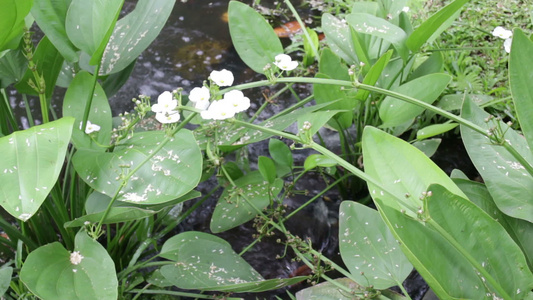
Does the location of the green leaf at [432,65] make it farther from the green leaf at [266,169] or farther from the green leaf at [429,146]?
the green leaf at [266,169]

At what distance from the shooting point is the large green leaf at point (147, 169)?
1010mm

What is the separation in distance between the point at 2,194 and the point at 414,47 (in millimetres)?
924

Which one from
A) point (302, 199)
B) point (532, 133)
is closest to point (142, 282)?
point (302, 199)

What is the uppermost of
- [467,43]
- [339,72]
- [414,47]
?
[414,47]

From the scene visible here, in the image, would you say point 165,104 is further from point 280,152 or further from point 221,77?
point 280,152

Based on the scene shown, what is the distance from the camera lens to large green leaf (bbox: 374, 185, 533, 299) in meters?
0.86

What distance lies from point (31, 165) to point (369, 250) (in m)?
0.67

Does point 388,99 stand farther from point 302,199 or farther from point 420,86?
point 302,199

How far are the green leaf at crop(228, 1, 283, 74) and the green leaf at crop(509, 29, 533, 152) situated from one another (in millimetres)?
637

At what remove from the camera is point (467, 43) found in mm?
2016

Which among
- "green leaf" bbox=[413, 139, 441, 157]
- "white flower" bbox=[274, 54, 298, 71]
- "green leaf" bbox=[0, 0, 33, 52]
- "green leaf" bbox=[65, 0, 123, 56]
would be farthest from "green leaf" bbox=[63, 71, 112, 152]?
"green leaf" bbox=[413, 139, 441, 157]

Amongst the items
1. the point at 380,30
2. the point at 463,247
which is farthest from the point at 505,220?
the point at 380,30

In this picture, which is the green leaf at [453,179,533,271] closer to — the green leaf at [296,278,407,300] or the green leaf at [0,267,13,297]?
the green leaf at [296,278,407,300]

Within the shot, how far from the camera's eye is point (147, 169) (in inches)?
41.8
